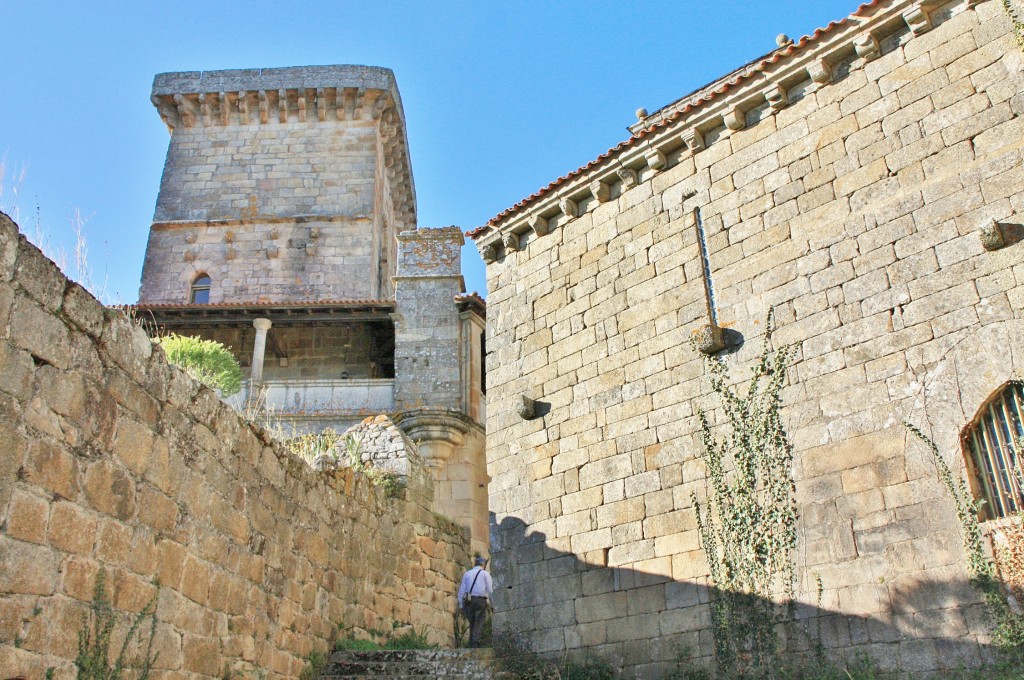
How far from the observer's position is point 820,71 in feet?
24.6

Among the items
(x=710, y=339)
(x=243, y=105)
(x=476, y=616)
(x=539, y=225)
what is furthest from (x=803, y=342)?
(x=243, y=105)

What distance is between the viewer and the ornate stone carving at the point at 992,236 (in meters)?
6.02

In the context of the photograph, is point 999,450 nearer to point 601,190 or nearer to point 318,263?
point 601,190

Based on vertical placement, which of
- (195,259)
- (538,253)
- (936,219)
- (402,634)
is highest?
(195,259)

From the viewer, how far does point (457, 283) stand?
1712cm

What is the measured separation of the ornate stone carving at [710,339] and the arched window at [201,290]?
54.9ft

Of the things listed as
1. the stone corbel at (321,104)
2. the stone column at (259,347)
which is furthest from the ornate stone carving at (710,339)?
the stone corbel at (321,104)

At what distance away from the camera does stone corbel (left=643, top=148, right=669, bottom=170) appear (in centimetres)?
863

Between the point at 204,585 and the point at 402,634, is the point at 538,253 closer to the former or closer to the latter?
the point at 402,634

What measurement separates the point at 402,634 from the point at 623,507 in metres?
3.33

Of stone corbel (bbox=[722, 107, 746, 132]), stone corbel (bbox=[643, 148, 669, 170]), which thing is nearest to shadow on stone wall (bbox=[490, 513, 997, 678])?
stone corbel (bbox=[643, 148, 669, 170])

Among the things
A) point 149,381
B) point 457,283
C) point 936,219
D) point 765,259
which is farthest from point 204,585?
point 457,283

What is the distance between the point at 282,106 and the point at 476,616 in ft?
A: 58.6

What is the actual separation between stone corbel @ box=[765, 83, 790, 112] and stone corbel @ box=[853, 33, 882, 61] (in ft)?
2.38
